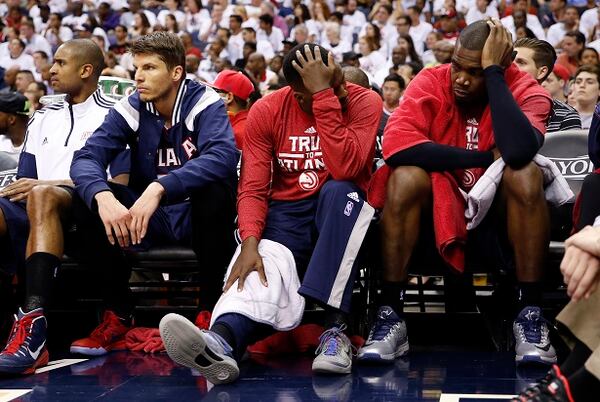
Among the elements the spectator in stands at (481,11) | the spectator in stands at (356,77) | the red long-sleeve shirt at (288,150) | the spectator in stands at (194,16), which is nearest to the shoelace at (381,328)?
the red long-sleeve shirt at (288,150)

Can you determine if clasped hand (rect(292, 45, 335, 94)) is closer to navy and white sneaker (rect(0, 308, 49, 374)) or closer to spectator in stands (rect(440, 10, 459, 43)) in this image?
navy and white sneaker (rect(0, 308, 49, 374))

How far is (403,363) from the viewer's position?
376 centimetres

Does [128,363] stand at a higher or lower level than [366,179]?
lower

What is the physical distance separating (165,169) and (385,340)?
1299mm

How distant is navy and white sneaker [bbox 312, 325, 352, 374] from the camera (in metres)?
3.49

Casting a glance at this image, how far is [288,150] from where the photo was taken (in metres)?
4.06

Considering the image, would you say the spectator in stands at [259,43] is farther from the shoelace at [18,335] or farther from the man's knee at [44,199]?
the shoelace at [18,335]

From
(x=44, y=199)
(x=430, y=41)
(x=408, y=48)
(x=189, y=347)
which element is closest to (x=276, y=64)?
(x=408, y=48)

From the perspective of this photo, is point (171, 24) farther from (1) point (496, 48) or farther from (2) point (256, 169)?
(1) point (496, 48)

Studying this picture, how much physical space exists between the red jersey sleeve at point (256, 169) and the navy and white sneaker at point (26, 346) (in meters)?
0.84

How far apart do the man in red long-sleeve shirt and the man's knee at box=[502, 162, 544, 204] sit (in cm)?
53

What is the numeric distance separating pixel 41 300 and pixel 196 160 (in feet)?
2.71

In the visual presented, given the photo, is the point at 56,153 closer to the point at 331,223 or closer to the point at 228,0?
the point at 331,223

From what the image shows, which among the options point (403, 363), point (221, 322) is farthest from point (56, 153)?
point (403, 363)
